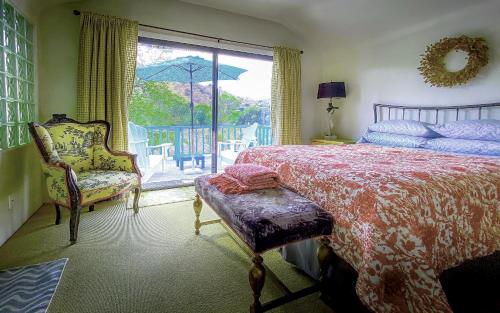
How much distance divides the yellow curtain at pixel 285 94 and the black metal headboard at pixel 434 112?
1250 millimetres

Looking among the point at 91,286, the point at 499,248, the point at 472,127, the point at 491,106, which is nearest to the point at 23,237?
the point at 91,286

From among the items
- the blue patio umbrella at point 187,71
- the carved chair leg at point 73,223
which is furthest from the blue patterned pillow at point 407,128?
the carved chair leg at point 73,223

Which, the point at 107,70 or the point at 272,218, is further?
the point at 107,70

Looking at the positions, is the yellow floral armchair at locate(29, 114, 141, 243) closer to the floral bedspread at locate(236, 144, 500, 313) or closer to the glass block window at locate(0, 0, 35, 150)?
the glass block window at locate(0, 0, 35, 150)

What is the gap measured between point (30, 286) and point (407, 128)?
3.54 m

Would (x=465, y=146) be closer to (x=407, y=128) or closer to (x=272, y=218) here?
(x=407, y=128)

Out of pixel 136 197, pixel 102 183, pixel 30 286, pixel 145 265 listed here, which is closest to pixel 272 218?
pixel 145 265

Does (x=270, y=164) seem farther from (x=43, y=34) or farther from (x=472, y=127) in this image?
(x=43, y=34)

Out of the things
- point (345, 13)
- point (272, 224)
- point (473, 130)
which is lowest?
point (272, 224)

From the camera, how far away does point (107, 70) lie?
313cm

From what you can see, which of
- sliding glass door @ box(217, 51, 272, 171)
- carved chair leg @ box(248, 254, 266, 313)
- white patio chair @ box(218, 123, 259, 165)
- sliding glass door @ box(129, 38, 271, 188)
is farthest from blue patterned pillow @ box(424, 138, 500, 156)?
white patio chair @ box(218, 123, 259, 165)

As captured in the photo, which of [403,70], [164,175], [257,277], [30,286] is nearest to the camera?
[257,277]

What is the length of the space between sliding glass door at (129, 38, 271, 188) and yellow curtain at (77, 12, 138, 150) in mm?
356

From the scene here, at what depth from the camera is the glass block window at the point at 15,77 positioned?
2.12m
